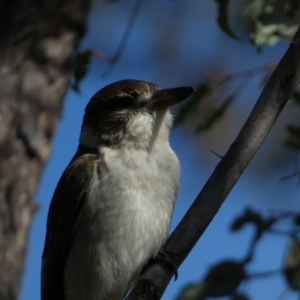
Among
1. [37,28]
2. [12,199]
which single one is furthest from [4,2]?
[12,199]

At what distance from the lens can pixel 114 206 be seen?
13.1 ft

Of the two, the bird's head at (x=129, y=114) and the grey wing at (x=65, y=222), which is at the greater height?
the bird's head at (x=129, y=114)

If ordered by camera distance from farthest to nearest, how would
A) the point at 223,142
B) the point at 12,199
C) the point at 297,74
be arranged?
the point at 223,142 → the point at 12,199 → the point at 297,74

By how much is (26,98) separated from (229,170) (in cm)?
141

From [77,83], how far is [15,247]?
817 mm

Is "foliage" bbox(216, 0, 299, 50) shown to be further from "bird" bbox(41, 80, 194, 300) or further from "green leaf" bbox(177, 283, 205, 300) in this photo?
"green leaf" bbox(177, 283, 205, 300)

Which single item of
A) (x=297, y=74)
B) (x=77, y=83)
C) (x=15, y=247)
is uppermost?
(x=297, y=74)

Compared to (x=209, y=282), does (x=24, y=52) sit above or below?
above

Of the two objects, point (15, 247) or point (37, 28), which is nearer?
point (15, 247)

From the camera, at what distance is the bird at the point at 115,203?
4.00 metres

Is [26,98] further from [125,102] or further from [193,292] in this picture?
[193,292]

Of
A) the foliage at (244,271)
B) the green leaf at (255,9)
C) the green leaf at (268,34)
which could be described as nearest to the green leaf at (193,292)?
the foliage at (244,271)

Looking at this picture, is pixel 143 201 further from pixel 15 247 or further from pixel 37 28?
pixel 37 28

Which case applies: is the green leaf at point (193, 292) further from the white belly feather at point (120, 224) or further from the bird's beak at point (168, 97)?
the bird's beak at point (168, 97)
